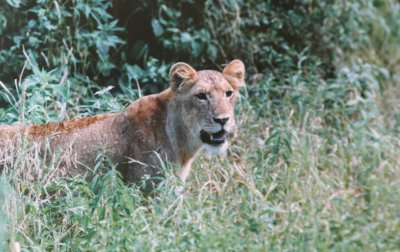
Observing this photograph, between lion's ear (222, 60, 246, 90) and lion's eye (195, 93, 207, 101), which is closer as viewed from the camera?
lion's eye (195, 93, 207, 101)

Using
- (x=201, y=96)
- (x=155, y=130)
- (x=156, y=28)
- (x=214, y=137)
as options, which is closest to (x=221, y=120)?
(x=214, y=137)

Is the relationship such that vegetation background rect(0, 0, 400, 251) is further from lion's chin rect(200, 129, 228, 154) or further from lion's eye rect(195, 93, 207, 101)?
lion's eye rect(195, 93, 207, 101)

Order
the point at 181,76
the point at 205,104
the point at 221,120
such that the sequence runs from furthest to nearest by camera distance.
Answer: the point at 181,76, the point at 205,104, the point at 221,120

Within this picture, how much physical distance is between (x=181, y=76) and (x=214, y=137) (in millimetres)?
568

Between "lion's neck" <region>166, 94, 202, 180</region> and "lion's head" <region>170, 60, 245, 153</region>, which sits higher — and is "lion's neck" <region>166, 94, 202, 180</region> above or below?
below

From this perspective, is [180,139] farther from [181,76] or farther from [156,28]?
[156,28]

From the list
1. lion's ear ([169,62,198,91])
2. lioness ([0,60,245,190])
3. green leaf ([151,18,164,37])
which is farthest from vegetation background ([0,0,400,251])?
lion's ear ([169,62,198,91])

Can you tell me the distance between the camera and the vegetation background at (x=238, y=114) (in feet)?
19.2

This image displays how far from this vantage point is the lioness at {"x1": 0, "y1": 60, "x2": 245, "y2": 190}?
7.33 meters

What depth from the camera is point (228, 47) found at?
1069 cm

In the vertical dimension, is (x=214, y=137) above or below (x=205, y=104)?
below

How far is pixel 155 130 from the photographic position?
7461 millimetres

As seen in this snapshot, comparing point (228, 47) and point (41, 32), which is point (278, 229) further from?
point (228, 47)

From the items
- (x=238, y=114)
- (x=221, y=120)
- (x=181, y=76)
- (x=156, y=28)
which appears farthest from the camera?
(x=156, y=28)
